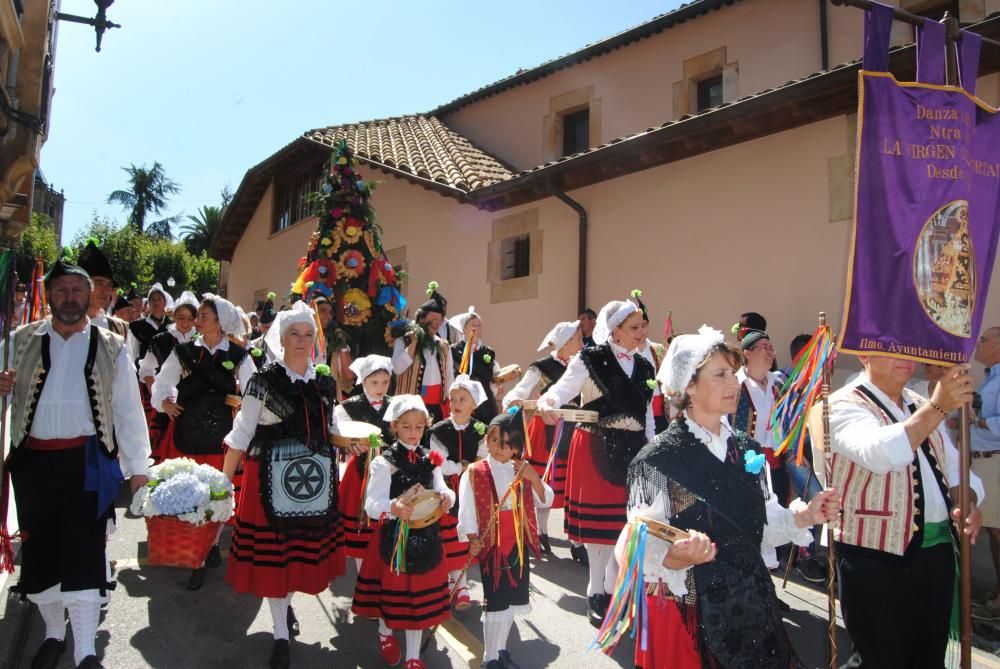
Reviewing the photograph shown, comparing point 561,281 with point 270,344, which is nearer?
point 270,344

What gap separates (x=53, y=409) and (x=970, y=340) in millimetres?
4404

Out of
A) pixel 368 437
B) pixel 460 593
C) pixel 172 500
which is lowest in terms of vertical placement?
pixel 460 593

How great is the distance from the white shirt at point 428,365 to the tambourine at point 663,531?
4.56 m

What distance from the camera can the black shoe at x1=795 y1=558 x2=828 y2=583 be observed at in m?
5.64

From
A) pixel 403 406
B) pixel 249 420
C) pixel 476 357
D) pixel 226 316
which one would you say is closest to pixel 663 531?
pixel 403 406

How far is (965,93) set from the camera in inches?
122

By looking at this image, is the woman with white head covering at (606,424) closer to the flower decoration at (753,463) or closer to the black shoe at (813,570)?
the black shoe at (813,570)

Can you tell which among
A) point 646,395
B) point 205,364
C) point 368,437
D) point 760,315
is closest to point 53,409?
point 368,437

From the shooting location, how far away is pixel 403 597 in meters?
3.90

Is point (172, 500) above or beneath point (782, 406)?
beneath

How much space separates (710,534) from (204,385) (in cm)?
454

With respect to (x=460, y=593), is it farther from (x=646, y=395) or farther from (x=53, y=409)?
(x=53, y=409)

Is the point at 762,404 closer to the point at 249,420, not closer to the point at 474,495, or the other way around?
the point at 474,495

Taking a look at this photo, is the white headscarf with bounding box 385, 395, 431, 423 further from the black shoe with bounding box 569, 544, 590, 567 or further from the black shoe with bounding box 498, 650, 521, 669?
the black shoe with bounding box 569, 544, 590, 567
